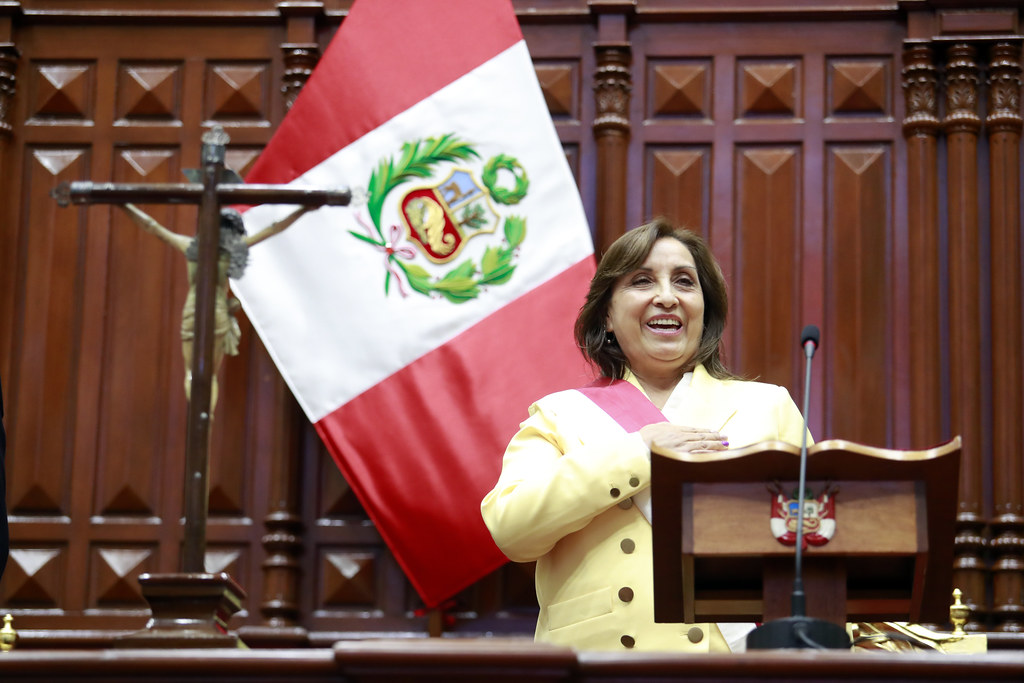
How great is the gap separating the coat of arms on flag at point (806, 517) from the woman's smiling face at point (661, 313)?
76 centimetres

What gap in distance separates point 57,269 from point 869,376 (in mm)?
2791

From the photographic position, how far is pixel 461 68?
4863 millimetres

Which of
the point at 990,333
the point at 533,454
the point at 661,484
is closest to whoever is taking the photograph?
the point at 661,484

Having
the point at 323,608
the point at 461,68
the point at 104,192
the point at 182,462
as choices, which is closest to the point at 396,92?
the point at 461,68

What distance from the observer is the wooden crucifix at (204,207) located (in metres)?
4.01

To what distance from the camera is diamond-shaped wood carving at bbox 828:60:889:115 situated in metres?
4.94

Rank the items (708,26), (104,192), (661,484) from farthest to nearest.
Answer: (708,26)
(104,192)
(661,484)

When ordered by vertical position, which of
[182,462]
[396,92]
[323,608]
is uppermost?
[396,92]

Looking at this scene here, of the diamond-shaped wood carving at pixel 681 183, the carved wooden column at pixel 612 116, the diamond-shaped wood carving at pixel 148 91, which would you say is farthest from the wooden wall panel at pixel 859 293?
the diamond-shaped wood carving at pixel 148 91

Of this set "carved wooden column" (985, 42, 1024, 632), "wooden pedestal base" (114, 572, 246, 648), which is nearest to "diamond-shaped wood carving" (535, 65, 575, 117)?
"carved wooden column" (985, 42, 1024, 632)

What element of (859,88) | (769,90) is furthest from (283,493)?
(859,88)

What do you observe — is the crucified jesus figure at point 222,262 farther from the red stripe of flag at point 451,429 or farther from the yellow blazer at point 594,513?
the yellow blazer at point 594,513

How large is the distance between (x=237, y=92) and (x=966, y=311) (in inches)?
102

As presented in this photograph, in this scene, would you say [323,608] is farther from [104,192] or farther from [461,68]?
[461,68]
